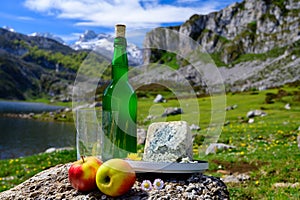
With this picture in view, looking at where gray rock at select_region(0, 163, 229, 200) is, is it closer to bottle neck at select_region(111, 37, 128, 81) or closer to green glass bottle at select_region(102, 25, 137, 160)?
green glass bottle at select_region(102, 25, 137, 160)

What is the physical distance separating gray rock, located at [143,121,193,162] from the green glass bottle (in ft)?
0.83

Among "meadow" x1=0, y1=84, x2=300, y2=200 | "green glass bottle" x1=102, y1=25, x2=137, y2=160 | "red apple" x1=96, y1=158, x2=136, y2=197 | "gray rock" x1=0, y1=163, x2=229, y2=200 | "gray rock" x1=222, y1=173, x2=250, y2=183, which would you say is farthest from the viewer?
"gray rock" x1=222, y1=173, x2=250, y2=183

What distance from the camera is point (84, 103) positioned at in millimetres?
3779

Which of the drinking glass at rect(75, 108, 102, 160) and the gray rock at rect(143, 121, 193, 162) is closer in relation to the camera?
the gray rock at rect(143, 121, 193, 162)

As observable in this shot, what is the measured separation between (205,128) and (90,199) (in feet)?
4.49

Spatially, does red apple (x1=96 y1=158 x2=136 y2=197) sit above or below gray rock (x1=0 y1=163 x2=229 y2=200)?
above

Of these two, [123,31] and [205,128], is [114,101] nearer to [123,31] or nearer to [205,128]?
[123,31]

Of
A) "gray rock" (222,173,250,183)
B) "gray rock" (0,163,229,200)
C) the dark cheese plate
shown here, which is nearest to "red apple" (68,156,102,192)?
"gray rock" (0,163,229,200)

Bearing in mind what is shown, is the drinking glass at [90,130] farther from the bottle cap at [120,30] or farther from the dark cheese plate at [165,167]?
the bottle cap at [120,30]

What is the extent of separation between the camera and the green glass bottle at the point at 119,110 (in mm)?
3713

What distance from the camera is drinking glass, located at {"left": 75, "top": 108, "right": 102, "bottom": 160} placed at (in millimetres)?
3895

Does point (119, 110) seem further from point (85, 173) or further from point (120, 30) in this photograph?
point (120, 30)

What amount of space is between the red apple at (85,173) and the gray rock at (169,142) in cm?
57

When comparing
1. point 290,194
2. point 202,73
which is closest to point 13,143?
point 290,194
